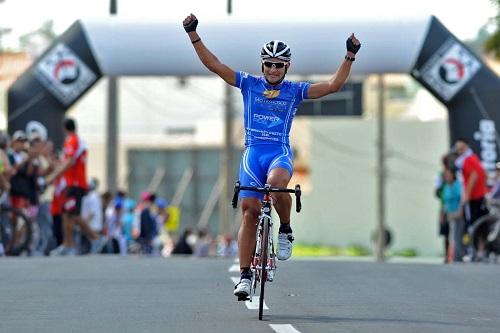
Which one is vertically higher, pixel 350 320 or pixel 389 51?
pixel 389 51

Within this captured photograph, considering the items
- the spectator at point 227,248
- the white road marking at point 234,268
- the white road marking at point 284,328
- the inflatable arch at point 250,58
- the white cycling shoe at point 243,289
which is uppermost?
the inflatable arch at point 250,58

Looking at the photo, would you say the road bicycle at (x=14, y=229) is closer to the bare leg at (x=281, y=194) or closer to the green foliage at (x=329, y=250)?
the bare leg at (x=281, y=194)

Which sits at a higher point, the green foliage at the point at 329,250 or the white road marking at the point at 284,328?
the white road marking at the point at 284,328

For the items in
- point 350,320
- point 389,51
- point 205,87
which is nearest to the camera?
point 350,320

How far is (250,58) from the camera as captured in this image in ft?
84.0

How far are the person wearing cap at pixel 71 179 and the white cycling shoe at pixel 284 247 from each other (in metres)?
10.6

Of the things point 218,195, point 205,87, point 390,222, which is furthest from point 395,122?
point 205,87

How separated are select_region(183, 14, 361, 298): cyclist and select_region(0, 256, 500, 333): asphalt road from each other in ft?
1.82

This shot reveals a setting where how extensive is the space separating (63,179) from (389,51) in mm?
6013

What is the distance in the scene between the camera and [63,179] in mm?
23031

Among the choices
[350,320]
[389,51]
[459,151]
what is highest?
[389,51]

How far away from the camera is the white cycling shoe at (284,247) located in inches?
473

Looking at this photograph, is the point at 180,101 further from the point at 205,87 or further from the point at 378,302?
the point at 378,302

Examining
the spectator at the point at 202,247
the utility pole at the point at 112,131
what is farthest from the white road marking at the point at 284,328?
the utility pole at the point at 112,131
